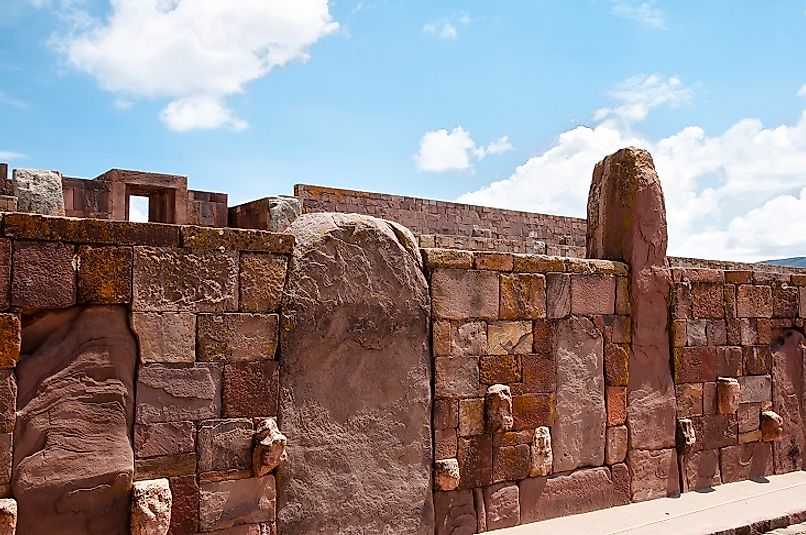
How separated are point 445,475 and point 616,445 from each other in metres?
2.01

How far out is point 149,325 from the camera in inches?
176

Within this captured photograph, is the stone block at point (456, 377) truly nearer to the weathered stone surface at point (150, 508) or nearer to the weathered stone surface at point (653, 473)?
the weathered stone surface at point (653, 473)

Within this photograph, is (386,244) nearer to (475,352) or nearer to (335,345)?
(335,345)

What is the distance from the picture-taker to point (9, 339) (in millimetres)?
4039

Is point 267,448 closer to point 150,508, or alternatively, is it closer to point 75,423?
point 150,508

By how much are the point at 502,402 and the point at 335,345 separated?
160cm

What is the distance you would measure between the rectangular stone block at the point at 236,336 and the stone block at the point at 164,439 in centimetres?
46

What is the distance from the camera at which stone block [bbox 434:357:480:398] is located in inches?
228

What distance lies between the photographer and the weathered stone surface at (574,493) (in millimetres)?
6254

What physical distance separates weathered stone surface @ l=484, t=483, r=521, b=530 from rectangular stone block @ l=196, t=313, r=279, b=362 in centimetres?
236

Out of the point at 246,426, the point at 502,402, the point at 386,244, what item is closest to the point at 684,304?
the point at 502,402

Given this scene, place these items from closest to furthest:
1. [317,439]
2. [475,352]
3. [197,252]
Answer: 1. [197,252]
2. [317,439]
3. [475,352]

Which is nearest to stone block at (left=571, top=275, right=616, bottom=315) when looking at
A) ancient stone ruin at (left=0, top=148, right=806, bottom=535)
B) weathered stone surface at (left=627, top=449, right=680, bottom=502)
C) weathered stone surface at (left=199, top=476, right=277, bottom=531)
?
ancient stone ruin at (left=0, top=148, right=806, bottom=535)

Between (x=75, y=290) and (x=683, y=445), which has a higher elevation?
(x=75, y=290)
